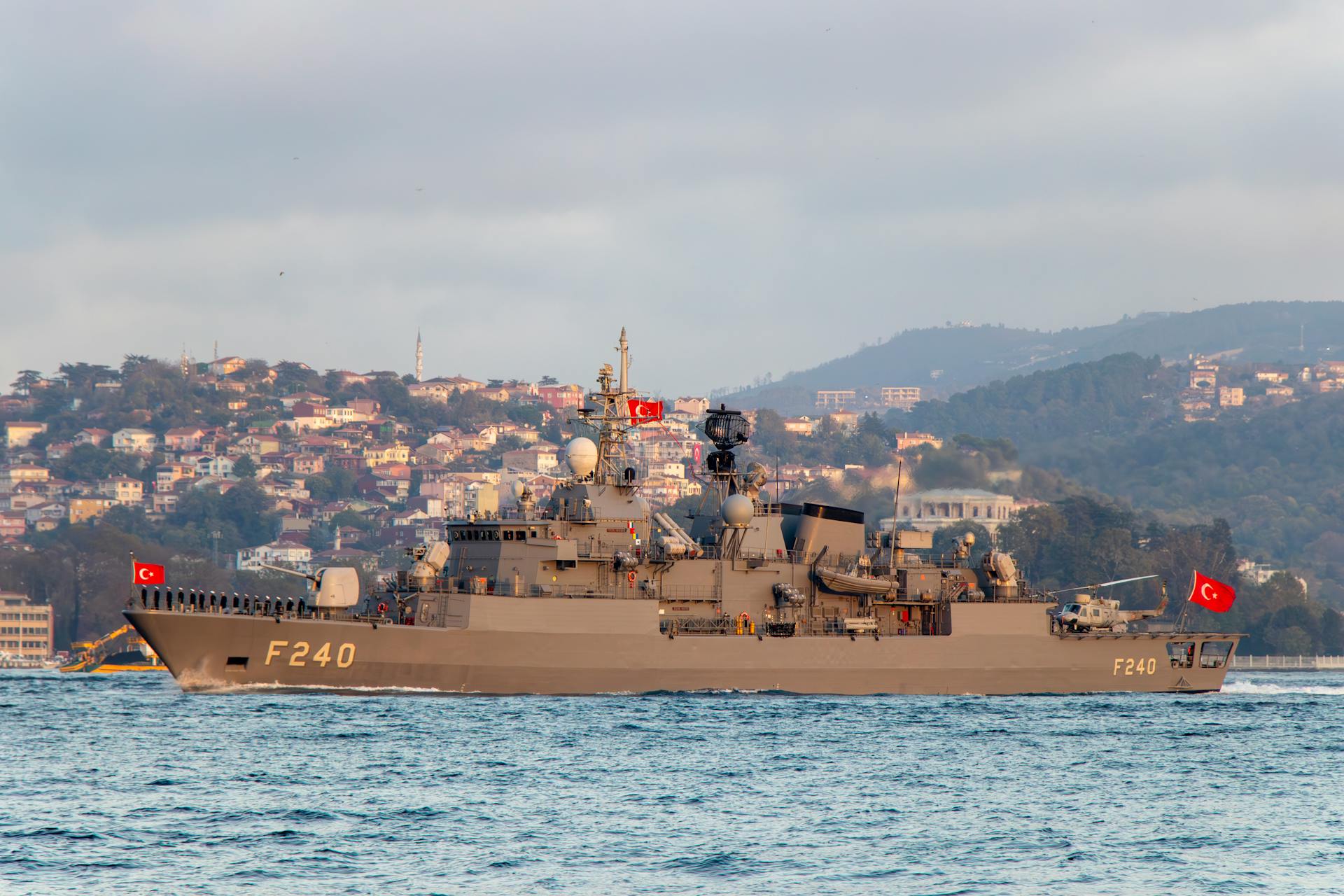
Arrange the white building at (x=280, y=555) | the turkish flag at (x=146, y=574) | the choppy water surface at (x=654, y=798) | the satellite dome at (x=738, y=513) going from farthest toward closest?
the white building at (x=280, y=555) < the satellite dome at (x=738, y=513) < the turkish flag at (x=146, y=574) < the choppy water surface at (x=654, y=798)

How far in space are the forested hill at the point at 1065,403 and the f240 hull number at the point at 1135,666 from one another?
362 ft

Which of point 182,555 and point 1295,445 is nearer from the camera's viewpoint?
point 182,555

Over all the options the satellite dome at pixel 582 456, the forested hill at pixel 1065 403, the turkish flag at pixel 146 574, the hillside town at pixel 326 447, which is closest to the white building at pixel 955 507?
the hillside town at pixel 326 447

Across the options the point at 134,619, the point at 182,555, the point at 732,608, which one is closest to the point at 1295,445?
the point at 182,555

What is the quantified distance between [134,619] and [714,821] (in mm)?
16725

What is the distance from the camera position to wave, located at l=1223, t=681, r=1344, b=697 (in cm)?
4922

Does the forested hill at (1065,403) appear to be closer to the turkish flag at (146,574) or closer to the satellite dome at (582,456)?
the satellite dome at (582,456)

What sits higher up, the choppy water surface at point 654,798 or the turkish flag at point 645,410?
the turkish flag at point 645,410

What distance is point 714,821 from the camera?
71.9 ft

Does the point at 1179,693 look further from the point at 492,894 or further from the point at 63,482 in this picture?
the point at 63,482

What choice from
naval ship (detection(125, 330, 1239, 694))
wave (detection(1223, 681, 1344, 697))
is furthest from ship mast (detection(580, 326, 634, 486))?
wave (detection(1223, 681, 1344, 697))

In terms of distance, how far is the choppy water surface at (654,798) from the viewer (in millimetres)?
18875

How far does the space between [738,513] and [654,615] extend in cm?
345

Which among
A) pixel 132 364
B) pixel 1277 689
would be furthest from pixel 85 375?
pixel 1277 689
